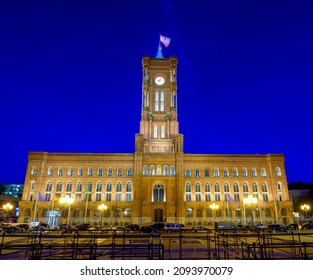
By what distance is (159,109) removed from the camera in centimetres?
6794

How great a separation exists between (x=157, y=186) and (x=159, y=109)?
23.2 m

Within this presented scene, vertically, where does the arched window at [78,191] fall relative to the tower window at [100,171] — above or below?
below

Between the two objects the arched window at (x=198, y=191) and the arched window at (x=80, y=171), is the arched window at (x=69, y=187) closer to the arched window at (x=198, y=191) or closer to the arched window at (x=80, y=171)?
the arched window at (x=80, y=171)

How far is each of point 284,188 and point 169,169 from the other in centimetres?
2755

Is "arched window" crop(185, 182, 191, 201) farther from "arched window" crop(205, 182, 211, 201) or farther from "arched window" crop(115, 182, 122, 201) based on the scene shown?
"arched window" crop(115, 182, 122, 201)

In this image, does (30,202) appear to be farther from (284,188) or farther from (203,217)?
(284,188)

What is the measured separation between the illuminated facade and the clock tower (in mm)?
3744

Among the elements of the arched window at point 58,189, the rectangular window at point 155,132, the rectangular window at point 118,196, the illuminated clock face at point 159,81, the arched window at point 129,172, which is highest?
the illuminated clock face at point 159,81

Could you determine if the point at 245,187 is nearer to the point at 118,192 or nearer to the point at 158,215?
the point at 158,215

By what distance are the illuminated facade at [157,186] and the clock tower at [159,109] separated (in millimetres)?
3744

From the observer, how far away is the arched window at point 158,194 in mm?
54500

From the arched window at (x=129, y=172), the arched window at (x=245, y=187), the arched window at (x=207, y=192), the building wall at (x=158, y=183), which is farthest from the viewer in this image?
the arched window at (x=129, y=172)

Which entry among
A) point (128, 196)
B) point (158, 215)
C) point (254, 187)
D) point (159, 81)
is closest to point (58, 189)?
point (128, 196)

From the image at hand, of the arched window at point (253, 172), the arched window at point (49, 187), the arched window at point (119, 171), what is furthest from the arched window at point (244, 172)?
the arched window at point (49, 187)
